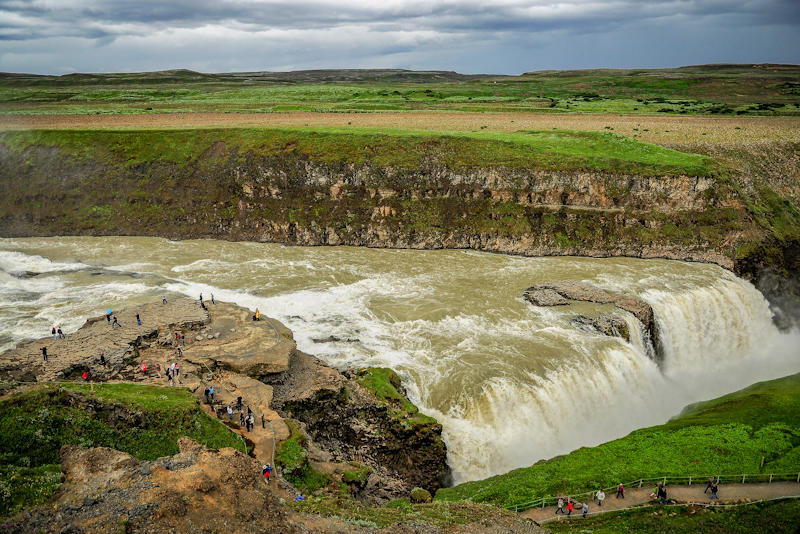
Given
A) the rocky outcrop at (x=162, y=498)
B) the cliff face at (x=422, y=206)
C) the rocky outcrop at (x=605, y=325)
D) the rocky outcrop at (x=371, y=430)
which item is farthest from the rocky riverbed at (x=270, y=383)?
the cliff face at (x=422, y=206)

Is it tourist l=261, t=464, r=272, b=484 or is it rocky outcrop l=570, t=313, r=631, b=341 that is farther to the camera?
rocky outcrop l=570, t=313, r=631, b=341

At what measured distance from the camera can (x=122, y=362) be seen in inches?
1180

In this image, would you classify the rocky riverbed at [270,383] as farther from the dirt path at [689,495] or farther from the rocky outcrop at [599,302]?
the rocky outcrop at [599,302]

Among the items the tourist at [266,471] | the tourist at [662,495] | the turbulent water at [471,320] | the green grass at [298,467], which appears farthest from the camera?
the turbulent water at [471,320]

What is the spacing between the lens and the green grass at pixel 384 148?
6212cm

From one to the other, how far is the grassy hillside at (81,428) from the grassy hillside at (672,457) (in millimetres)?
13537

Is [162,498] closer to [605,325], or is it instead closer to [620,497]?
[620,497]

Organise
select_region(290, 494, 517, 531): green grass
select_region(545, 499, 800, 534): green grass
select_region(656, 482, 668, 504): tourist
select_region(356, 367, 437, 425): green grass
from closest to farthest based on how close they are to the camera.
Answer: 1. select_region(290, 494, 517, 531): green grass
2. select_region(545, 499, 800, 534): green grass
3. select_region(656, 482, 668, 504): tourist
4. select_region(356, 367, 437, 425): green grass

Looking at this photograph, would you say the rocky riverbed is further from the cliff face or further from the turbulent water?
the cliff face

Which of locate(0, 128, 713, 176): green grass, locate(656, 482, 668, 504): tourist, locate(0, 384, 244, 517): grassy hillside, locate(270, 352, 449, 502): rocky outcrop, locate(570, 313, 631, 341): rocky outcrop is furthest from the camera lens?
locate(0, 128, 713, 176): green grass

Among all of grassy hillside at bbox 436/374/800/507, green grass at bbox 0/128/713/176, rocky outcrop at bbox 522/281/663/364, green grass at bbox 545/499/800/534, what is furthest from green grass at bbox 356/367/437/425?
green grass at bbox 0/128/713/176

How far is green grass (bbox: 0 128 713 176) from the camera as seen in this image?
6212cm

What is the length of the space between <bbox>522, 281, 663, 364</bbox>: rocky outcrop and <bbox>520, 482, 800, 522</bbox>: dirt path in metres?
15.1

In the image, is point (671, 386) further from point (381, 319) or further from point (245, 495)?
point (245, 495)
